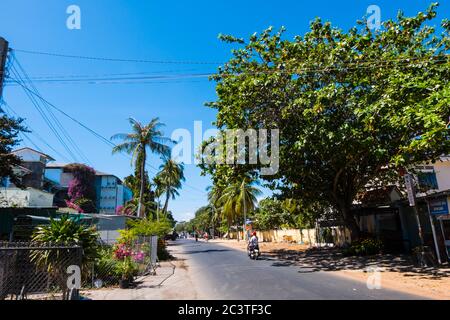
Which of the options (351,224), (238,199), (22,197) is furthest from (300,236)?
(22,197)

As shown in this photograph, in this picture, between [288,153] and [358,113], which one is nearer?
[358,113]

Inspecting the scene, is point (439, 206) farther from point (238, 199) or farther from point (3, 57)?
point (238, 199)

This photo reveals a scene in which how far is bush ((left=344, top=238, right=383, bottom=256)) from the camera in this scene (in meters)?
19.6

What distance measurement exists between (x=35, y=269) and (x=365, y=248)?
17.5m

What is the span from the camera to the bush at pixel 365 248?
64.3 feet

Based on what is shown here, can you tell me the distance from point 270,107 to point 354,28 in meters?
5.72

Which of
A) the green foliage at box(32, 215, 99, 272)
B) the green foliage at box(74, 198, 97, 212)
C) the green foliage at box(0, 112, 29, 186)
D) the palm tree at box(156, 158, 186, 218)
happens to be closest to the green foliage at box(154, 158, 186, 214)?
the palm tree at box(156, 158, 186, 218)

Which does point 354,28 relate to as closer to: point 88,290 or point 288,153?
point 288,153

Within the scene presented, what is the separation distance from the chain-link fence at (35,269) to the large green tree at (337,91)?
403 inches

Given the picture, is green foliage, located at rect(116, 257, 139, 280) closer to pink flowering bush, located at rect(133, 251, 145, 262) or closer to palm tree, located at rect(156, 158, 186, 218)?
pink flowering bush, located at rect(133, 251, 145, 262)

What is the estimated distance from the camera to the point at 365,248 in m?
19.6

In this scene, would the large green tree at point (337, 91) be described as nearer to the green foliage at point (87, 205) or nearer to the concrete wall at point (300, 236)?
the concrete wall at point (300, 236)
